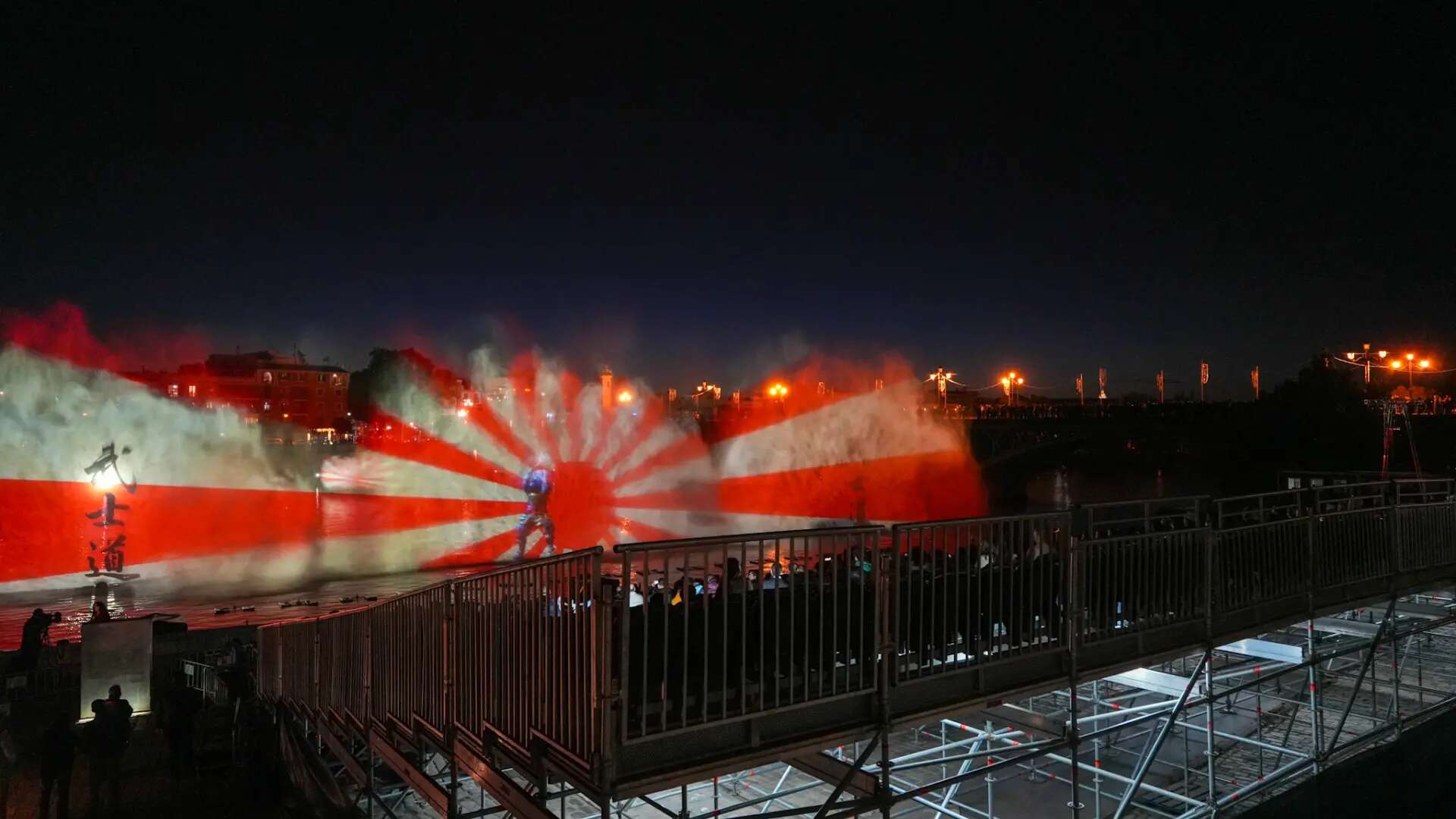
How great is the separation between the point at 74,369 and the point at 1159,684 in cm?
5581

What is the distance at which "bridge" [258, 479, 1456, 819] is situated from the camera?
476cm

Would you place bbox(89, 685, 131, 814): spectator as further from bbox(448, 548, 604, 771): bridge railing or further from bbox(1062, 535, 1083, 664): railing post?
bbox(1062, 535, 1083, 664): railing post

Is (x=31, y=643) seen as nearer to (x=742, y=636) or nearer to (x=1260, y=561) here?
(x=742, y=636)

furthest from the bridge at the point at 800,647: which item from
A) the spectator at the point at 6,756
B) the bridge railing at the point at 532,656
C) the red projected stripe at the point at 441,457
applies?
the red projected stripe at the point at 441,457

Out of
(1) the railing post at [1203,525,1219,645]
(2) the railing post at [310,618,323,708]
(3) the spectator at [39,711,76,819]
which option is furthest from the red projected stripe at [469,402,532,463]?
(1) the railing post at [1203,525,1219,645]

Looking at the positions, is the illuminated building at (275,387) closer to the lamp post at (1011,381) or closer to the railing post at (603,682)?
the lamp post at (1011,381)

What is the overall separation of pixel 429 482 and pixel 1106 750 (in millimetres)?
59670

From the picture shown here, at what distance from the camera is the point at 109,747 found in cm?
814

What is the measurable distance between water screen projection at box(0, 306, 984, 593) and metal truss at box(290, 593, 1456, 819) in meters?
21.6

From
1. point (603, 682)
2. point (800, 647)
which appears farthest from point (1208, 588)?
point (603, 682)

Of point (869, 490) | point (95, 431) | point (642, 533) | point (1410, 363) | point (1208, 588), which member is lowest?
point (642, 533)

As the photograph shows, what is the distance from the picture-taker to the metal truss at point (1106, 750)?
270 inches

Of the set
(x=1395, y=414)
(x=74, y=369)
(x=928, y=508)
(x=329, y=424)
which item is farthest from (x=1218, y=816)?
(x=329, y=424)

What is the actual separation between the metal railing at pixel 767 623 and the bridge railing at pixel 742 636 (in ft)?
0.05
